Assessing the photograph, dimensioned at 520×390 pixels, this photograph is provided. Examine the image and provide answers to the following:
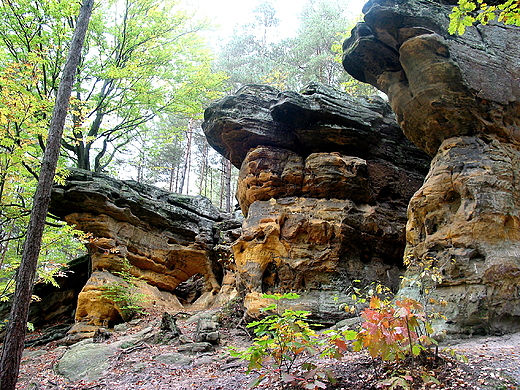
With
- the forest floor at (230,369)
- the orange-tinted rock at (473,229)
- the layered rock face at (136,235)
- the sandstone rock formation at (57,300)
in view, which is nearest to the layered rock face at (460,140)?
the orange-tinted rock at (473,229)

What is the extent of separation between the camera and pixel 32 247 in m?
5.77

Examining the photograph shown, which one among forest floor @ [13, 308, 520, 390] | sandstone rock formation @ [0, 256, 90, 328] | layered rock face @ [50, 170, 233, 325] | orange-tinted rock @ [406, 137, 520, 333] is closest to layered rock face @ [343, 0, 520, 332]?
orange-tinted rock @ [406, 137, 520, 333]

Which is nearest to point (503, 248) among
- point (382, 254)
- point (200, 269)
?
point (382, 254)

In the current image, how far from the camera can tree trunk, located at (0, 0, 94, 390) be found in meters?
5.26

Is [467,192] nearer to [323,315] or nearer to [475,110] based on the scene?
[475,110]

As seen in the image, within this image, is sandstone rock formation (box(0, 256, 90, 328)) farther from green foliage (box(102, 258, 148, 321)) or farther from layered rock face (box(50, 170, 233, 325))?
green foliage (box(102, 258, 148, 321))

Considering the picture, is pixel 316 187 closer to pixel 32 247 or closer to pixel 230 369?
pixel 230 369

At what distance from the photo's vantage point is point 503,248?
20.9ft

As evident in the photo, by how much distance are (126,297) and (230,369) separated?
7.14 metres

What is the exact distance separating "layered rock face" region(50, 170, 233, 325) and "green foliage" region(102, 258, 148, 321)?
0.21 metres

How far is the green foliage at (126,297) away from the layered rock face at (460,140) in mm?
9718

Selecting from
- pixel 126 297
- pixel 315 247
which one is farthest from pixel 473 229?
pixel 126 297

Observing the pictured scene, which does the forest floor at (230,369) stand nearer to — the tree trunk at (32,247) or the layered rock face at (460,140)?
the layered rock face at (460,140)

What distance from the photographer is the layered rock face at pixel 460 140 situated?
20.2 ft
